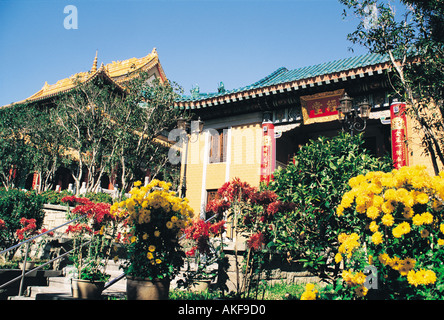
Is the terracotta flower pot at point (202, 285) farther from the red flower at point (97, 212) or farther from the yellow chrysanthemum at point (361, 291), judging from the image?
the yellow chrysanthemum at point (361, 291)

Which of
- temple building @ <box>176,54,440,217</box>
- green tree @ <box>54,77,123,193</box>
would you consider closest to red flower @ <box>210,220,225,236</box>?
temple building @ <box>176,54,440,217</box>

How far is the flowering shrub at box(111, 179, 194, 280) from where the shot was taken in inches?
160

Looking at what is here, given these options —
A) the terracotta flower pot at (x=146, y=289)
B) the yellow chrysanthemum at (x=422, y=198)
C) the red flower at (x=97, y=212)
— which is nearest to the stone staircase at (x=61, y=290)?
the red flower at (x=97, y=212)

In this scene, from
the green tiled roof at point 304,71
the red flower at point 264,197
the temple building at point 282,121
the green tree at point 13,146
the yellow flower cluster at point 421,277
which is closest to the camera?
the yellow flower cluster at point 421,277

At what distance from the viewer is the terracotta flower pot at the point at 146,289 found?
397 cm

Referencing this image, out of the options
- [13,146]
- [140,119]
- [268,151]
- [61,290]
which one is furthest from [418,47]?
[13,146]

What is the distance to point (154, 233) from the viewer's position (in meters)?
4.09

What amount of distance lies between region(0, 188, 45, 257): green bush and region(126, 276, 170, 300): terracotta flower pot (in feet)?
20.8

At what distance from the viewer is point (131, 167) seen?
13727 millimetres

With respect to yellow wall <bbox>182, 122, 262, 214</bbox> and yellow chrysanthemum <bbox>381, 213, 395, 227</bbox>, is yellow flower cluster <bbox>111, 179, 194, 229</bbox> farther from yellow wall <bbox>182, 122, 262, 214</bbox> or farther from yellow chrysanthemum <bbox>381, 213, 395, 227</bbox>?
yellow wall <bbox>182, 122, 262, 214</bbox>

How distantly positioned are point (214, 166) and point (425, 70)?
7.62m

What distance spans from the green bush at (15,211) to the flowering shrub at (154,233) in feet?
20.7

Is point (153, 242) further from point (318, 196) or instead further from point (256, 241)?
point (318, 196)
